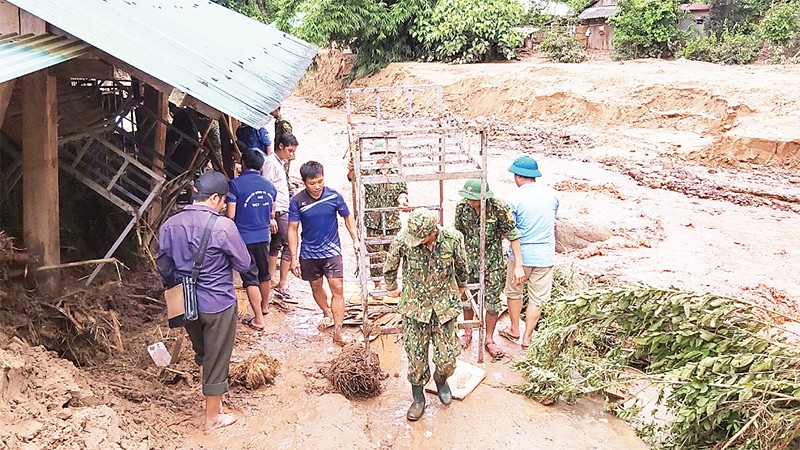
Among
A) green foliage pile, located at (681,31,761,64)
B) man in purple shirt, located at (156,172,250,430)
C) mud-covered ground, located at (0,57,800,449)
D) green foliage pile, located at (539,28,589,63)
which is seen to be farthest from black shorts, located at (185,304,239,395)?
green foliage pile, located at (539,28,589,63)

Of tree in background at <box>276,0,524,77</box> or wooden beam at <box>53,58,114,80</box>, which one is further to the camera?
tree in background at <box>276,0,524,77</box>

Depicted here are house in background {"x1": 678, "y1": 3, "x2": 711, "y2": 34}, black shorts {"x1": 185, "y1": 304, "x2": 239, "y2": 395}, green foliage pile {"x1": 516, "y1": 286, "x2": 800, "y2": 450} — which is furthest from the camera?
house in background {"x1": 678, "y1": 3, "x2": 711, "y2": 34}

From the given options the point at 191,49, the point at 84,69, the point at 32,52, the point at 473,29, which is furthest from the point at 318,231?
the point at 473,29

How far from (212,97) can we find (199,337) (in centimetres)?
163

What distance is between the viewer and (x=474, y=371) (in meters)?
5.35

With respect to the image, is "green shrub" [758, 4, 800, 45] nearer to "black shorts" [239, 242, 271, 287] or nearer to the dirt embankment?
the dirt embankment

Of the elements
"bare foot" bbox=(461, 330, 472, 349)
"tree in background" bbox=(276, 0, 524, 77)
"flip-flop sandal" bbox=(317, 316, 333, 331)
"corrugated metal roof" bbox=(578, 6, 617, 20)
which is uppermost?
"corrugated metal roof" bbox=(578, 6, 617, 20)

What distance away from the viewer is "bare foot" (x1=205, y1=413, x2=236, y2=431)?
4414 millimetres

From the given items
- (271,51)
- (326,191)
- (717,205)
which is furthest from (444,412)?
(717,205)

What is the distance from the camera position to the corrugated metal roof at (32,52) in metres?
3.77

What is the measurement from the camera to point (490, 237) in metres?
5.52

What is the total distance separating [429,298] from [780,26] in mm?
21252

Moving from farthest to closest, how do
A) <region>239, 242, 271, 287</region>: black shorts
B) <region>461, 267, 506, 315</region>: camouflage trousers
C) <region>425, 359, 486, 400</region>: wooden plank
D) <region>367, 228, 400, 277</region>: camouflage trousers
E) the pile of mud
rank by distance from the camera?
1. <region>367, 228, 400, 277</region>: camouflage trousers
2. <region>239, 242, 271, 287</region>: black shorts
3. <region>461, 267, 506, 315</region>: camouflage trousers
4. <region>425, 359, 486, 400</region>: wooden plank
5. the pile of mud

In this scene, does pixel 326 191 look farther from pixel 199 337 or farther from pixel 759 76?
pixel 759 76
